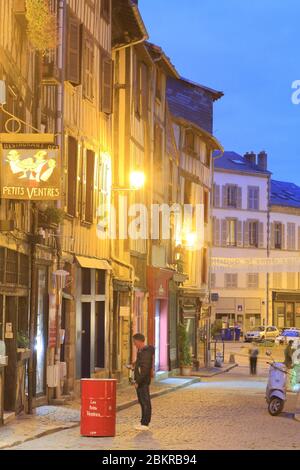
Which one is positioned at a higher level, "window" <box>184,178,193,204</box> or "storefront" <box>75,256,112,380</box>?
"window" <box>184,178,193,204</box>

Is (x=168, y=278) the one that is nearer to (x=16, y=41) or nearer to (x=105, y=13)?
(x=105, y=13)

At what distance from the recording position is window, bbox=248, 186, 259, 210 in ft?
237

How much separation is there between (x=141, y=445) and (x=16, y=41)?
697 cm

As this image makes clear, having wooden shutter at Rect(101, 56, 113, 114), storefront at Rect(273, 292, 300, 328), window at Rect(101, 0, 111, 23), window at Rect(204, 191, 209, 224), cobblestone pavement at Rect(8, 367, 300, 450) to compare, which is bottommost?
cobblestone pavement at Rect(8, 367, 300, 450)

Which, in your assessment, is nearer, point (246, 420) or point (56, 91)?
point (246, 420)

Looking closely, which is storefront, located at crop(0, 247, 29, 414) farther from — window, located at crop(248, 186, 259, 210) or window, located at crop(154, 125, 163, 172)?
window, located at crop(248, 186, 259, 210)

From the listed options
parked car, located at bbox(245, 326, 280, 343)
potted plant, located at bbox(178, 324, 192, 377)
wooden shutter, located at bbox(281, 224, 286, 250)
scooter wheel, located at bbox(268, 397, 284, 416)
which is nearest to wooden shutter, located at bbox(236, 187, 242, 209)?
wooden shutter, located at bbox(281, 224, 286, 250)

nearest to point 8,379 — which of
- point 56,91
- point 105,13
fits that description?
point 56,91

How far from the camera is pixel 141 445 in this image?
12.9 meters

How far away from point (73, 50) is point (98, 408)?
895 centimetres

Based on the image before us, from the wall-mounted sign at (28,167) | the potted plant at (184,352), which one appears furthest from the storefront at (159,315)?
the wall-mounted sign at (28,167)

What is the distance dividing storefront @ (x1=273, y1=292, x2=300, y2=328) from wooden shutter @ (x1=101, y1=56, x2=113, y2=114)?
51.7 m

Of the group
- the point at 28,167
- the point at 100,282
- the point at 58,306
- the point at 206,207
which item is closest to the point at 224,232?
the point at 206,207

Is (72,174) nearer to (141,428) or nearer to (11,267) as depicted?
(11,267)
